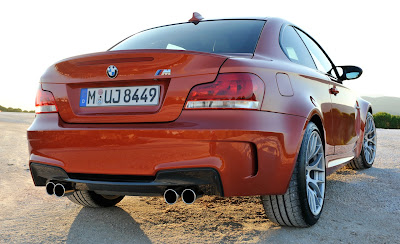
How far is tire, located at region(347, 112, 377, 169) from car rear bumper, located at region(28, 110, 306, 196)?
3469mm

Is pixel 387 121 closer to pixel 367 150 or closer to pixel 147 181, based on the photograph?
pixel 367 150

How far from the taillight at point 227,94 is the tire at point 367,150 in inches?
151

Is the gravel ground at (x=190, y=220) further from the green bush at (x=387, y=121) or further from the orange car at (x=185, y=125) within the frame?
the green bush at (x=387, y=121)

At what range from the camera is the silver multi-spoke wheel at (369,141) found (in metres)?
5.92

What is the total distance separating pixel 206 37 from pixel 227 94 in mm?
957

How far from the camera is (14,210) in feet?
11.8

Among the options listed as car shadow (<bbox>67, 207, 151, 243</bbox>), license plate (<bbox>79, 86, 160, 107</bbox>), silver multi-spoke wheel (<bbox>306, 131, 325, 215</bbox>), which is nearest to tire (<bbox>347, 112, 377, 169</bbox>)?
silver multi-spoke wheel (<bbox>306, 131, 325, 215</bbox>)

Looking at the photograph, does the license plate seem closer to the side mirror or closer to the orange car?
the orange car

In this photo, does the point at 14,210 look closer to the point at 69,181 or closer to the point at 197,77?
the point at 69,181

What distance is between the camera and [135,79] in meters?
2.53

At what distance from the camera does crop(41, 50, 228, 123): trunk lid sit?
2436 mm

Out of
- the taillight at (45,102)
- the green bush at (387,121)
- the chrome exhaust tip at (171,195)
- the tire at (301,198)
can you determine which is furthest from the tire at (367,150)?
the green bush at (387,121)

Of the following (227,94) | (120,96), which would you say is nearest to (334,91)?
(227,94)

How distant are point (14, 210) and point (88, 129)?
61.0 inches
